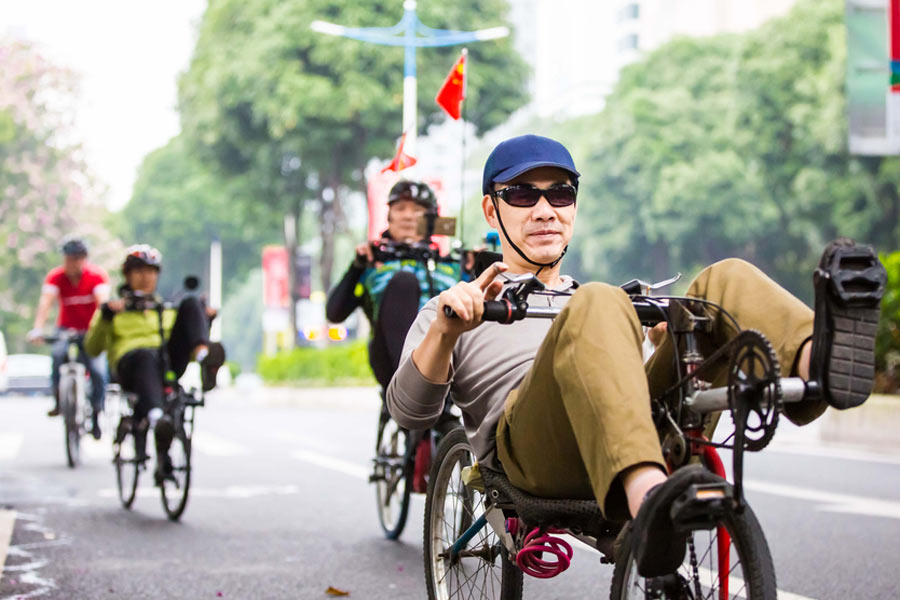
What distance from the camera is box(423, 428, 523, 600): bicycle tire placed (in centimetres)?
398

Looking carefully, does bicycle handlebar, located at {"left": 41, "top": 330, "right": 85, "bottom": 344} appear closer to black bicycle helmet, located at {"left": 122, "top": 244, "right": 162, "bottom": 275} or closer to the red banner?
black bicycle helmet, located at {"left": 122, "top": 244, "right": 162, "bottom": 275}

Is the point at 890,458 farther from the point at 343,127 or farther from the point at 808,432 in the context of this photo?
the point at 343,127

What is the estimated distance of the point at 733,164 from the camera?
172 ft

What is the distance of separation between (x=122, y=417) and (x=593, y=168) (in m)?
50.2

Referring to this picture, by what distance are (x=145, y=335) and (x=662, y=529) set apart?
22.7 ft

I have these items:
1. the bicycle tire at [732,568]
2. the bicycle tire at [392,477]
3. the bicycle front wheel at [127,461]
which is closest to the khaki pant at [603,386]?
the bicycle tire at [732,568]

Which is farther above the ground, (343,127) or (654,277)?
(343,127)

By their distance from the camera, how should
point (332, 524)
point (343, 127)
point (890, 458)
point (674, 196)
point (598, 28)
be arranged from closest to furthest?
point (332, 524)
point (890, 458)
point (343, 127)
point (674, 196)
point (598, 28)

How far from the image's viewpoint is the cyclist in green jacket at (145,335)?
29.8 feet

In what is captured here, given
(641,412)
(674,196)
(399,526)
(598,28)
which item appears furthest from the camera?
(598,28)

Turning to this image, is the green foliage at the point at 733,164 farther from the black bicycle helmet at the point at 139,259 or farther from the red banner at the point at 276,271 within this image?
the black bicycle helmet at the point at 139,259

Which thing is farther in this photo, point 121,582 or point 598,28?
point 598,28

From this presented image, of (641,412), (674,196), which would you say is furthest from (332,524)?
(674,196)

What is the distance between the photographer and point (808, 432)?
15.1 m
